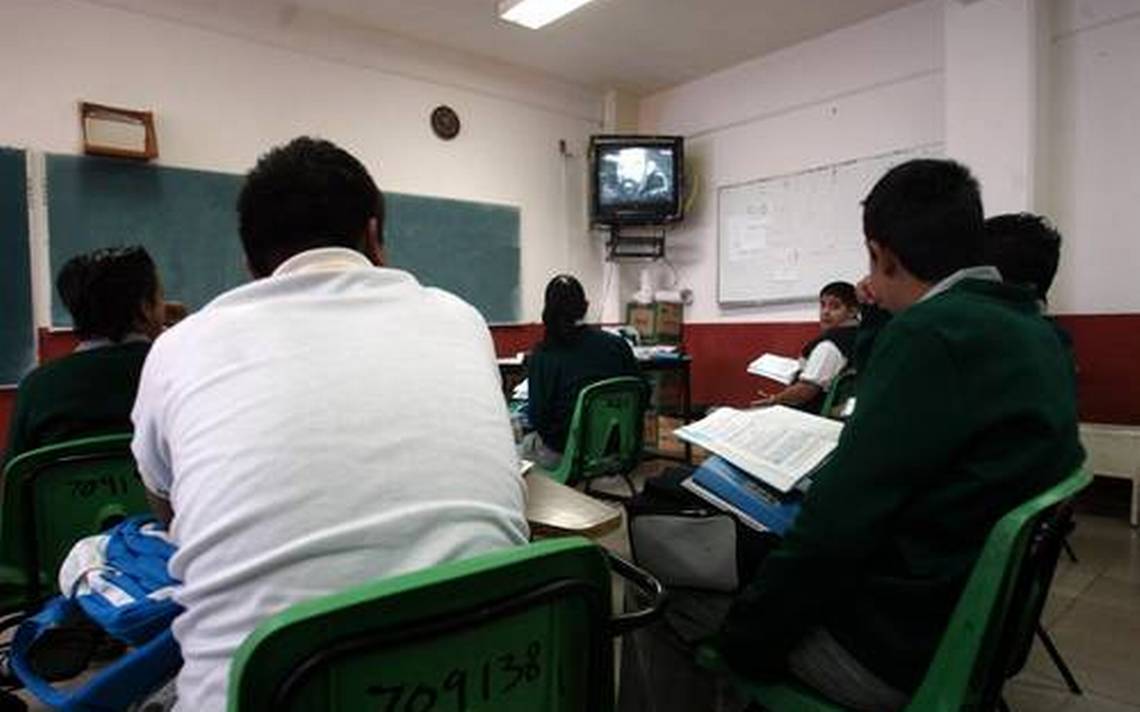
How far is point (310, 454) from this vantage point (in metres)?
0.73

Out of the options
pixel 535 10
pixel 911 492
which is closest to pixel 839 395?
pixel 911 492

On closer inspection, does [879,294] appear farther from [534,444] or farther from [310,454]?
[534,444]

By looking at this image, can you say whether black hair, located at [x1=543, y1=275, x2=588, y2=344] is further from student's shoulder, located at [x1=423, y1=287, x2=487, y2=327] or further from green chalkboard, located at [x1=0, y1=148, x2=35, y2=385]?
green chalkboard, located at [x1=0, y1=148, x2=35, y2=385]

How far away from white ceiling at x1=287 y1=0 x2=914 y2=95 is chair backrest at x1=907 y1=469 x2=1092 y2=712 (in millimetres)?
4262

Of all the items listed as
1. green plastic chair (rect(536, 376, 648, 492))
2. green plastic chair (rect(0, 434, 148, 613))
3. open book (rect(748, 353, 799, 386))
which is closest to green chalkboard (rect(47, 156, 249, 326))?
green plastic chair (rect(536, 376, 648, 492))

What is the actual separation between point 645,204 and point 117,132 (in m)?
3.48

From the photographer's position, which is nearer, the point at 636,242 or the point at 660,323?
the point at 660,323

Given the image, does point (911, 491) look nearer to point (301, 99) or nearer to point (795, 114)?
point (301, 99)

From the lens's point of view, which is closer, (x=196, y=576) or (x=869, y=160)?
(x=196, y=576)

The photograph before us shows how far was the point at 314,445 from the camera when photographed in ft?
2.40

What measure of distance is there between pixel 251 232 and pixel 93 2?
12.6 ft

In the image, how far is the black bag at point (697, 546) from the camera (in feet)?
3.89

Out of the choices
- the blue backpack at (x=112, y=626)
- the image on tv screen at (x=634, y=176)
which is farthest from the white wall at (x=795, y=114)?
the blue backpack at (x=112, y=626)

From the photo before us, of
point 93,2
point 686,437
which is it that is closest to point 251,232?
point 686,437
